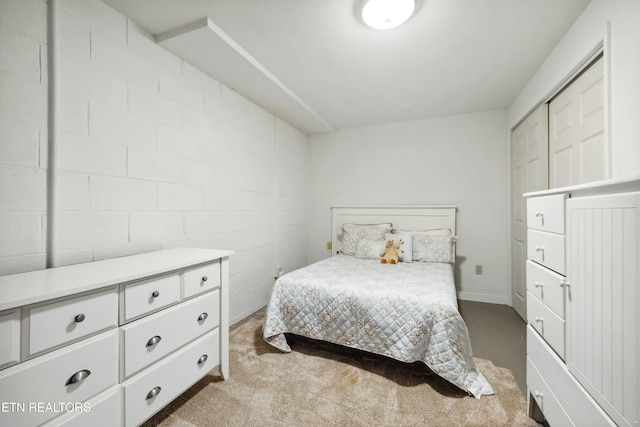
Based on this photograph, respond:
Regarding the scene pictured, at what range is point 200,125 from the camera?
85.1 inches

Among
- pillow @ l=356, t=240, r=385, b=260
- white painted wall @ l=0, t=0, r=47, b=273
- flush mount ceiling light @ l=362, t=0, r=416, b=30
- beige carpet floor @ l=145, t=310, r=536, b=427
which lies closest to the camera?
white painted wall @ l=0, t=0, r=47, b=273

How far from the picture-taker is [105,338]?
106cm

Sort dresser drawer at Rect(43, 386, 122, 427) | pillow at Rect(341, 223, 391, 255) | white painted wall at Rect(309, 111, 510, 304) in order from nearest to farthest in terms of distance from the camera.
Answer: dresser drawer at Rect(43, 386, 122, 427)
white painted wall at Rect(309, 111, 510, 304)
pillow at Rect(341, 223, 391, 255)

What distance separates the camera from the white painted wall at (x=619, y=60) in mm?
1244

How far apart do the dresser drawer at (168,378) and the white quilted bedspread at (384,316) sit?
519 millimetres

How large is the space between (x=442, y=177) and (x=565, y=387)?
2.63 m

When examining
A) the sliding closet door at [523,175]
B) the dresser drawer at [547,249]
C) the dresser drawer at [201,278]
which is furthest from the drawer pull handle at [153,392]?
the sliding closet door at [523,175]

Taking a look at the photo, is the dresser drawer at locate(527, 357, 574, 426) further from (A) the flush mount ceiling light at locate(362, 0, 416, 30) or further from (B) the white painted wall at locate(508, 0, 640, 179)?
(A) the flush mount ceiling light at locate(362, 0, 416, 30)

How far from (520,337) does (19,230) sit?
3399 millimetres

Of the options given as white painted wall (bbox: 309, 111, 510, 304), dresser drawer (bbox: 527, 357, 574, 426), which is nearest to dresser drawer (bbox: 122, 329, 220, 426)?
dresser drawer (bbox: 527, 357, 574, 426)

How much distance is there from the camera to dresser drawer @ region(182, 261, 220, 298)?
1428 mm

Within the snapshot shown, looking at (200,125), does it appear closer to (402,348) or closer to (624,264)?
(402,348)

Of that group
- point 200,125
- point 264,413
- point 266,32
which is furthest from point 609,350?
point 200,125

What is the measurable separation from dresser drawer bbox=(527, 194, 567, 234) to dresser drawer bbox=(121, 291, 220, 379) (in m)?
1.77
